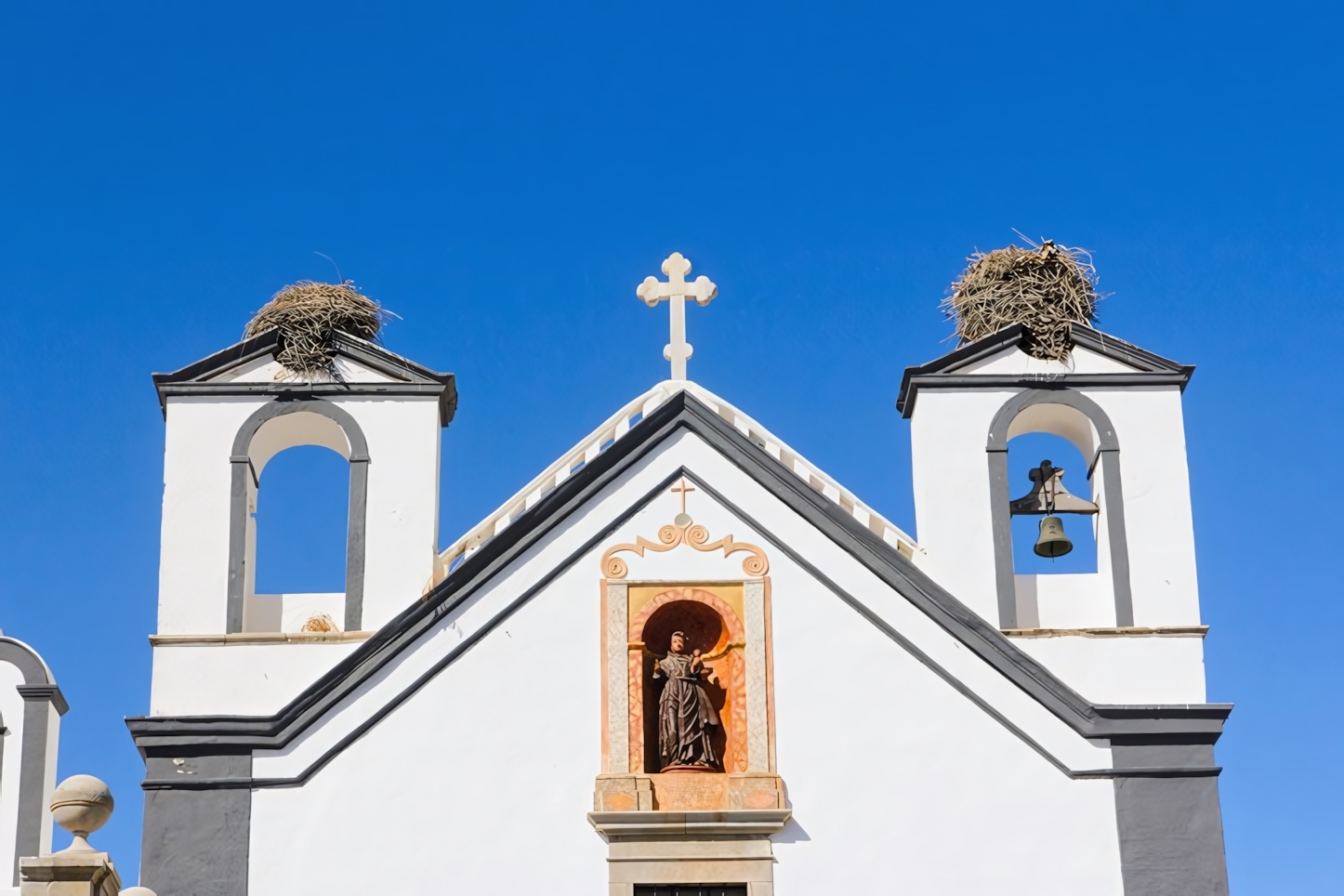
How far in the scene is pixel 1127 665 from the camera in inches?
705

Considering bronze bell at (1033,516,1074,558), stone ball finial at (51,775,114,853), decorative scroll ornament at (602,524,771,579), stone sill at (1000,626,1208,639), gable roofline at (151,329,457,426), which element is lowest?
stone ball finial at (51,775,114,853)

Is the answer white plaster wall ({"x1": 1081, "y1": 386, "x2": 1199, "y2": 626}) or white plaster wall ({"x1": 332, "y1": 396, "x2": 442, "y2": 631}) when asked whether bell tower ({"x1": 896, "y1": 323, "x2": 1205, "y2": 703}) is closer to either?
white plaster wall ({"x1": 1081, "y1": 386, "x2": 1199, "y2": 626})

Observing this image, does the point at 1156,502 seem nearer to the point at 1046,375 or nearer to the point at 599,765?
the point at 1046,375

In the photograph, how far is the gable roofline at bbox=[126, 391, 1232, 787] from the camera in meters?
17.3

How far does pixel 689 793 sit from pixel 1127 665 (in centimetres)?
341

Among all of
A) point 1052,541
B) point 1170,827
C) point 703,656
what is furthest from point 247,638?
point 1170,827

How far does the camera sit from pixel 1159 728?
17438 mm

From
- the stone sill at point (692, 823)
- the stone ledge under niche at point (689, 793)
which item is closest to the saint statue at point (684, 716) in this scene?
the stone ledge under niche at point (689, 793)

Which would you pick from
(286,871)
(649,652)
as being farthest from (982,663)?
(286,871)

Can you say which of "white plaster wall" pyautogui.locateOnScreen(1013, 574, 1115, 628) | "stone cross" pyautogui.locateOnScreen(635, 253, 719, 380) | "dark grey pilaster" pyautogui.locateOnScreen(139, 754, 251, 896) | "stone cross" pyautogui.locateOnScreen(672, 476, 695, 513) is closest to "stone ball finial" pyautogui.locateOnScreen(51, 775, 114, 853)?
"dark grey pilaster" pyautogui.locateOnScreen(139, 754, 251, 896)

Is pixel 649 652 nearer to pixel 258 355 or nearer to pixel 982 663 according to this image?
pixel 982 663

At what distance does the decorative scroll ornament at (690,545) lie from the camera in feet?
58.6

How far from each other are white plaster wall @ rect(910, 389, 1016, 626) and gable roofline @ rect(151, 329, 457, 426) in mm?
3693

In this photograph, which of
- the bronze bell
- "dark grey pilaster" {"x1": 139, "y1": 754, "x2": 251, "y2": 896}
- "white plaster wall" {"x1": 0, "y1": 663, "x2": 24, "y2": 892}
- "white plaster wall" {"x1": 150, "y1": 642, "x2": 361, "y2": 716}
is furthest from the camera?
Answer: the bronze bell
